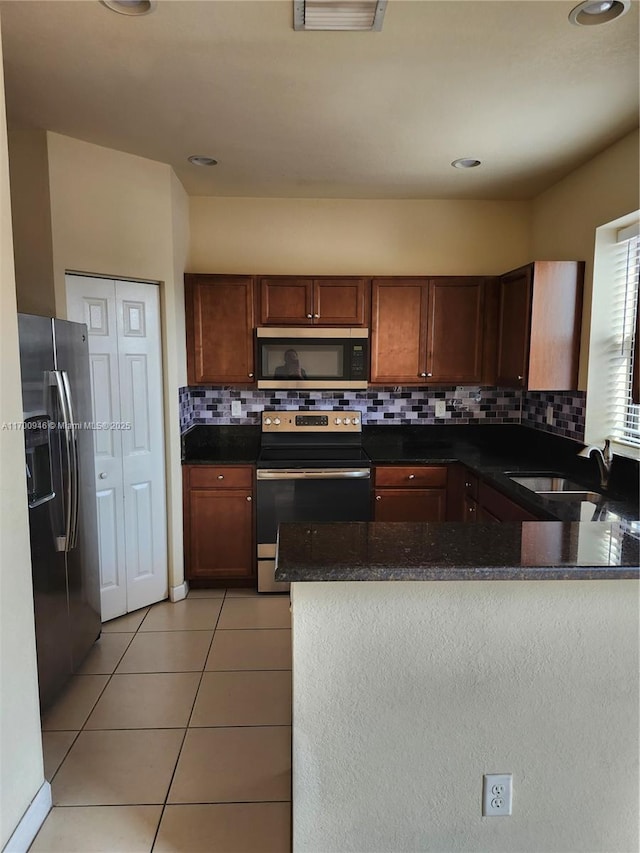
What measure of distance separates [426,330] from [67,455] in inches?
92.7

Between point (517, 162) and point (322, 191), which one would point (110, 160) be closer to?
point (322, 191)

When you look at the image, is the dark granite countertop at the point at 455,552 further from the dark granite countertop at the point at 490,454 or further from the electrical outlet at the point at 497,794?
the dark granite countertop at the point at 490,454

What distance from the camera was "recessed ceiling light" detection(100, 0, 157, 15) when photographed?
1615mm

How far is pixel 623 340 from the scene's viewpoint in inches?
111

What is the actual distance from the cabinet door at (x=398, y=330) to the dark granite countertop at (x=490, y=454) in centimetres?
48

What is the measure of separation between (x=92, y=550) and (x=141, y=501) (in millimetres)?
519

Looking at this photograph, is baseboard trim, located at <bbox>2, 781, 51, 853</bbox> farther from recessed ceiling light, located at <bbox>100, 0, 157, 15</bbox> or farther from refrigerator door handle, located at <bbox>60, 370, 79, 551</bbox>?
recessed ceiling light, located at <bbox>100, 0, 157, 15</bbox>

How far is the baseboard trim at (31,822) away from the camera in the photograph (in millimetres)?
1570

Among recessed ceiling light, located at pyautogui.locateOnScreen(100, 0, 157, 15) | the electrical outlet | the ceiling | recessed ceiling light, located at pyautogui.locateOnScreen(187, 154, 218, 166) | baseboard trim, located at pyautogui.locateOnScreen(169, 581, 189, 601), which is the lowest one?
baseboard trim, located at pyautogui.locateOnScreen(169, 581, 189, 601)

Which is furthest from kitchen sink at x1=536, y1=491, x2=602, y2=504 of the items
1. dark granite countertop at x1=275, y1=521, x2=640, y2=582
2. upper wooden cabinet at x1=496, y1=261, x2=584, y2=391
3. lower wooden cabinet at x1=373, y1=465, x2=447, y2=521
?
dark granite countertop at x1=275, y1=521, x2=640, y2=582

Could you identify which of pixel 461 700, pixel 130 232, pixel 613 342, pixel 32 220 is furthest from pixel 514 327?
pixel 32 220

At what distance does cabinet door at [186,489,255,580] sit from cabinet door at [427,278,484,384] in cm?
159

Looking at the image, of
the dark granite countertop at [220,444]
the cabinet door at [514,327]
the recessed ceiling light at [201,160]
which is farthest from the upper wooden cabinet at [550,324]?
the recessed ceiling light at [201,160]

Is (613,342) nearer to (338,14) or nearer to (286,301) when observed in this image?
(286,301)
